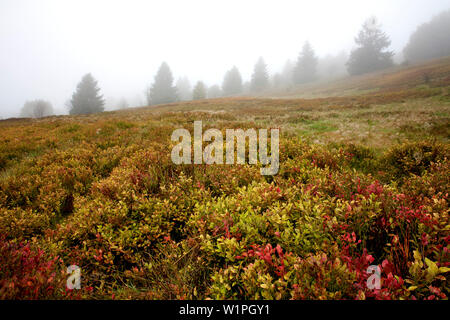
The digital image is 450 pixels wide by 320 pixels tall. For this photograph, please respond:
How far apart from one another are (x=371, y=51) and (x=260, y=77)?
3434cm

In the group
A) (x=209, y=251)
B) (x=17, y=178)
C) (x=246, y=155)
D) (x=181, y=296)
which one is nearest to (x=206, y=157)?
(x=246, y=155)

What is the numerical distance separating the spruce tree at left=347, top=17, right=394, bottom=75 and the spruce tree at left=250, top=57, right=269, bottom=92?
28.7 metres

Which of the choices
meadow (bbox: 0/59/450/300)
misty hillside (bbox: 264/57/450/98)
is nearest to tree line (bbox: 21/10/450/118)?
misty hillside (bbox: 264/57/450/98)

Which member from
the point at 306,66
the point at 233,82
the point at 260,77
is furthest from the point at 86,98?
the point at 306,66

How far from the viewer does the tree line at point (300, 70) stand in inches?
2163

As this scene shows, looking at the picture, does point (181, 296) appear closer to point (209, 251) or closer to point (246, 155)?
point (209, 251)

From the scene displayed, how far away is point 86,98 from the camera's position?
53688 millimetres

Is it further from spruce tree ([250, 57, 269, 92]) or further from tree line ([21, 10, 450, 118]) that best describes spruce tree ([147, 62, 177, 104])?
spruce tree ([250, 57, 269, 92])

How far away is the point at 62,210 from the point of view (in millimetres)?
4395

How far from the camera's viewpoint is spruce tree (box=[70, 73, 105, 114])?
5316 cm

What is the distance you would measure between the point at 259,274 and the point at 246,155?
4152mm

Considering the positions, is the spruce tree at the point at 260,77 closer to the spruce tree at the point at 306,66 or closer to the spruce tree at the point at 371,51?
the spruce tree at the point at 306,66

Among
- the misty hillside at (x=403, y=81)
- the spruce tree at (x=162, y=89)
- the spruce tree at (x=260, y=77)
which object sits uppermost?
the spruce tree at (x=260, y=77)

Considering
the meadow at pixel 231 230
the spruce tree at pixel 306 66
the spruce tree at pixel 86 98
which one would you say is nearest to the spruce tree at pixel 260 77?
the spruce tree at pixel 306 66
